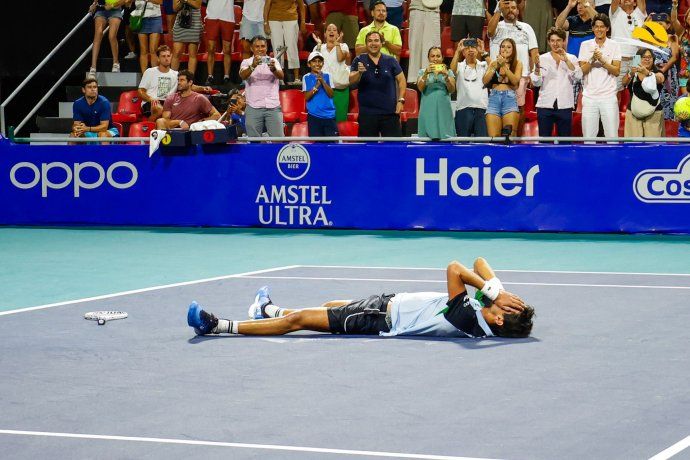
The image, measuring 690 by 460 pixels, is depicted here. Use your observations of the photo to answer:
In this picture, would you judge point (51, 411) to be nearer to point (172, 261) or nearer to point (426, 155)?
point (172, 261)

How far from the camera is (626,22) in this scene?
21.0 meters

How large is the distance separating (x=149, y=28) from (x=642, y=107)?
9982 millimetres

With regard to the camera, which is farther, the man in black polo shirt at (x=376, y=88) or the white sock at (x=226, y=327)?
the man in black polo shirt at (x=376, y=88)

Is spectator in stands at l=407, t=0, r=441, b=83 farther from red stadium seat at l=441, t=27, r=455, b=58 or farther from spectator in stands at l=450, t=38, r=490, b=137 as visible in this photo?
spectator in stands at l=450, t=38, r=490, b=137

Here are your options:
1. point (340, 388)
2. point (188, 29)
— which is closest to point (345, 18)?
point (188, 29)

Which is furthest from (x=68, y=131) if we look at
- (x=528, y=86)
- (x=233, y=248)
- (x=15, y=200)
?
(x=528, y=86)

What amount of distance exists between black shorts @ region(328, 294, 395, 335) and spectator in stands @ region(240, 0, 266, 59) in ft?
44.7

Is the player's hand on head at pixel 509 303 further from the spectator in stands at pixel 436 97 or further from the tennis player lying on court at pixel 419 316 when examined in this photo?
the spectator in stands at pixel 436 97

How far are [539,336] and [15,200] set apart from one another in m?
14.0

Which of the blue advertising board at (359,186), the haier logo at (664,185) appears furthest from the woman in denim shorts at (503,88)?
the haier logo at (664,185)

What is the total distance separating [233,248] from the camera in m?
19.0

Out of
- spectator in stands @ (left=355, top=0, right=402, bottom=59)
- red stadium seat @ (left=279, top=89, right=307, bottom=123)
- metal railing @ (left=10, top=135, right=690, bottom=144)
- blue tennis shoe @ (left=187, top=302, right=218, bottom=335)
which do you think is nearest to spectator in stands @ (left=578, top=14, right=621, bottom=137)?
metal railing @ (left=10, top=135, right=690, bottom=144)

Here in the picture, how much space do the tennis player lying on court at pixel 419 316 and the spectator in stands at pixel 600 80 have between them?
9.49 m

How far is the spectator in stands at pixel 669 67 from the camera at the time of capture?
65.7 ft
